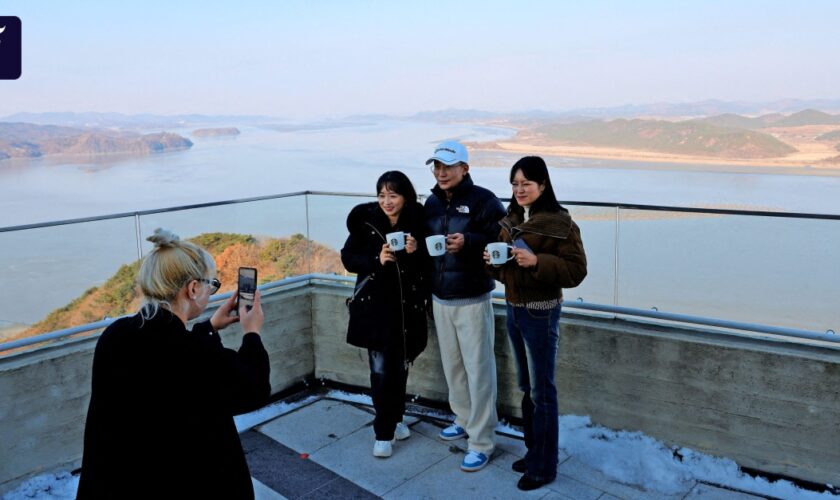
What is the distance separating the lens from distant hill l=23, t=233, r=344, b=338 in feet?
15.4

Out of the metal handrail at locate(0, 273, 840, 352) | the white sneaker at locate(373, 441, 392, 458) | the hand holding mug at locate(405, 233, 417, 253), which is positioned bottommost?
the white sneaker at locate(373, 441, 392, 458)

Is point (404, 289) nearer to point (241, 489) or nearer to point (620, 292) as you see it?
point (620, 292)

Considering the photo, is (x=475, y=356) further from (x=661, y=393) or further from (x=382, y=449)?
(x=661, y=393)

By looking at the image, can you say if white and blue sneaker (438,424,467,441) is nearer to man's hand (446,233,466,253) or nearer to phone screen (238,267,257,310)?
man's hand (446,233,466,253)

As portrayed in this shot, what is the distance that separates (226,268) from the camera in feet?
18.0

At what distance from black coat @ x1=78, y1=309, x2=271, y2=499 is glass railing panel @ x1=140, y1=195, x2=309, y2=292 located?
3.08 m

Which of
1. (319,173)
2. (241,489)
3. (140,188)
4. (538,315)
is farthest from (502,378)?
(140,188)

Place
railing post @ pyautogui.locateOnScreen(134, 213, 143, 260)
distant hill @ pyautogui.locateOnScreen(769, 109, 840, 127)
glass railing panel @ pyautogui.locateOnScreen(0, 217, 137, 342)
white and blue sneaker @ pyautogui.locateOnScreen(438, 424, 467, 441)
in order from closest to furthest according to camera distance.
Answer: glass railing panel @ pyautogui.locateOnScreen(0, 217, 137, 342) < white and blue sneaker @ pyautogui.locateOnScreen(438, 424, 467, 441) < railing post @ pyautogui.locateOnScreen(134, 213, 143, 260) < distant hill @ pyautogui.locateOnScreen(769, 109, 840, 127)

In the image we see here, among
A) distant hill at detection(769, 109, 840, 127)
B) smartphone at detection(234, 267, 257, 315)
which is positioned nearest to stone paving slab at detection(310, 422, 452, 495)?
smartphone at detection(234, 267, 257, 315)

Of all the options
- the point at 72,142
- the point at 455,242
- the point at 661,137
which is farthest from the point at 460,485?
the point at 72,142

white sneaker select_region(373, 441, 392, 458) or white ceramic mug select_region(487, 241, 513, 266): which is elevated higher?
white ceramic mug select_region(487, 241, 513, 266)

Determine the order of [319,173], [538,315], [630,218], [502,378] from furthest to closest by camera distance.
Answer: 1. [319,173]
2. [502,378]
3. [630,218]
4. [538,315]

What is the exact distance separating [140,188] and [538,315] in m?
42.3

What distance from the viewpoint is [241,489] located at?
2.14m
